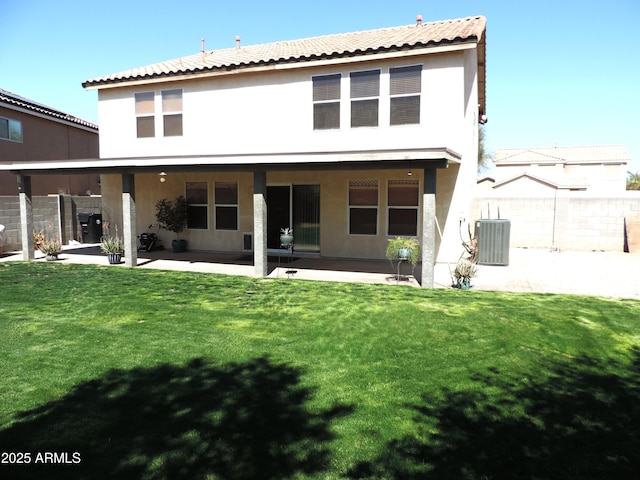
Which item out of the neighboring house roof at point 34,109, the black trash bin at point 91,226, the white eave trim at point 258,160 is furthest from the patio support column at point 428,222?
the neighboring house roof at point 34,109

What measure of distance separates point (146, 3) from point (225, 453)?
1402 cm

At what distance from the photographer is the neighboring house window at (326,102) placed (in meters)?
12.9

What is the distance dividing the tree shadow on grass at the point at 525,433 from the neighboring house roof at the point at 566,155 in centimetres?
4415

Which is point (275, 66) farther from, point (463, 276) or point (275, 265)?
point (463, 276)

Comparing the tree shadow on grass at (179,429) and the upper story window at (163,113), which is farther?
the upper story window at (163,113)

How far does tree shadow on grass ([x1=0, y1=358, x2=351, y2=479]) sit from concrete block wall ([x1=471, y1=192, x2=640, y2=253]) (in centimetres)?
1310

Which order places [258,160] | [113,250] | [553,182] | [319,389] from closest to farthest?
[319,389], [258,160], [113,250], [553,182]

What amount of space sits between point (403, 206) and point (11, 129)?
17.4m

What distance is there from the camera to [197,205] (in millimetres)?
15633

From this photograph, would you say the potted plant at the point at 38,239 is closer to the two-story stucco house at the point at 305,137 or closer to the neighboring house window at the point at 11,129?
the two-story stucco house at the point at 305,137

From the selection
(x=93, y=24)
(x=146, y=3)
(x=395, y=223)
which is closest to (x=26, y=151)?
(x=93, y=24)

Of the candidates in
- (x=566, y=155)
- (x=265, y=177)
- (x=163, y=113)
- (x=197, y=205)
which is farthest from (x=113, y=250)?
(x=566, y=155)

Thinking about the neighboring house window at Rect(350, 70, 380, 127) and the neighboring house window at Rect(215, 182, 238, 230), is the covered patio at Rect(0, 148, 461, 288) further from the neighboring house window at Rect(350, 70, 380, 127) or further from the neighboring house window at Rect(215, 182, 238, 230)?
the neighboring house window at Rect(350, 70, 380, 127)

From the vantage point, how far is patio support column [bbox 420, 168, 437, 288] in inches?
368
